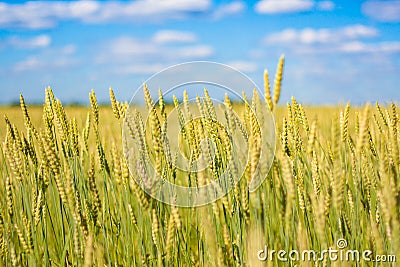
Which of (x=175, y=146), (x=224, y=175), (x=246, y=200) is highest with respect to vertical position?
(x=175, y=146)

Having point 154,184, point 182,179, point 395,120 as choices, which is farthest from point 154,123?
point 182,179

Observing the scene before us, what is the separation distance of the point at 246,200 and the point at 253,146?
0.67 ft

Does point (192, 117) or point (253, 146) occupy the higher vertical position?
point (192, 117)

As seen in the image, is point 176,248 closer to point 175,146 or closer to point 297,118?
point 175,146

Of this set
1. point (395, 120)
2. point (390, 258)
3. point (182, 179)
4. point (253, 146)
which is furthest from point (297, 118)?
point (182, 179)

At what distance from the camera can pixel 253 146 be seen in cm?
94

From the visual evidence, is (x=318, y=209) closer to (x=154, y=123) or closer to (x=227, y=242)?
(x=227, y=242)

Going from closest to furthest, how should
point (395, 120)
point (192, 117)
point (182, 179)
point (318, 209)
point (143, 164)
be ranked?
1. point (318, 209)
2. point (143, 164)
3. point (192, 117)
4. point (395, 120)
5. point (182, 179)

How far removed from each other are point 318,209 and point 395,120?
74 cm

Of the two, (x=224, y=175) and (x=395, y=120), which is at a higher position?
(x=395, y=120)

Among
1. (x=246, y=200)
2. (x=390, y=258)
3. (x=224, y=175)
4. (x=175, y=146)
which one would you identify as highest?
(x=175, y=146)

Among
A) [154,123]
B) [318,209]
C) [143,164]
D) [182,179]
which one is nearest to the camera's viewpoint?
[318,209]

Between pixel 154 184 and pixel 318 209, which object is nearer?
pixel 318 209

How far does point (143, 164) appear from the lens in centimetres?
118
